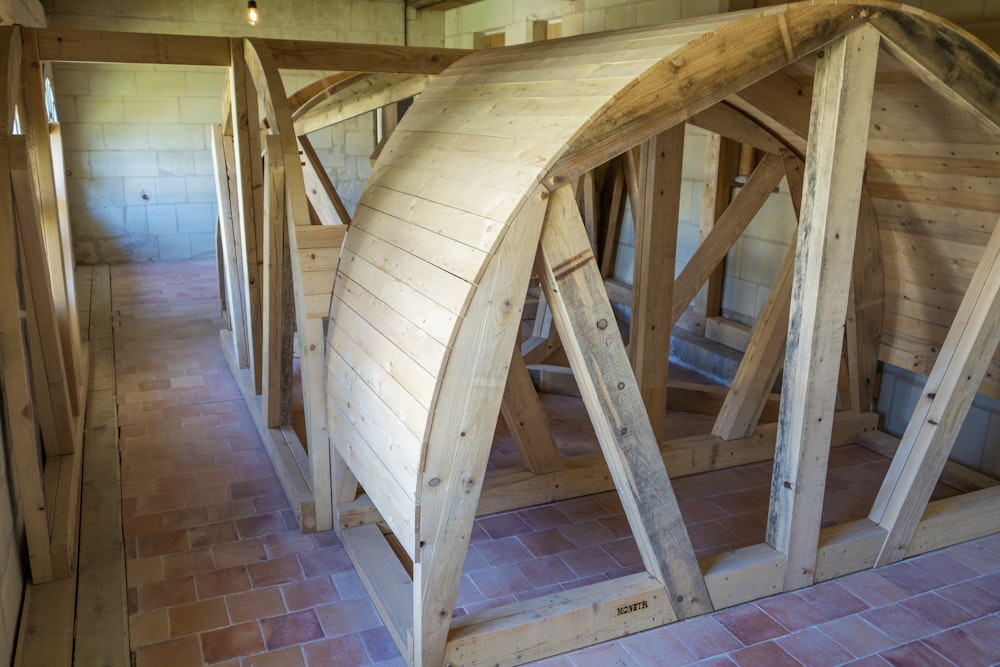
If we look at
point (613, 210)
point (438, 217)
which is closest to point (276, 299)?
point (438, 217)

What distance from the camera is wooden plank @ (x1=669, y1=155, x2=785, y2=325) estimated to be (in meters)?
4.13

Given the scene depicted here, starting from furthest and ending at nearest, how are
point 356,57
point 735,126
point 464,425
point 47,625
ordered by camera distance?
point 356,57 → point 735,126 → point 47,625 → point 464,425

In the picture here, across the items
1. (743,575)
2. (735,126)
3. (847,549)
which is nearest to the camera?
(743,575)

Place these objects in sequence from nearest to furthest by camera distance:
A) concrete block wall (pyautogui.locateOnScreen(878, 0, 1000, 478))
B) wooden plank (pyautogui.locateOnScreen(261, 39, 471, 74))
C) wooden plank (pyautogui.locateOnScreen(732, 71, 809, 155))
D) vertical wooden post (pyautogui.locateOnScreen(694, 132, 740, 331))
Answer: wooden plank (pyautogui.locateOnScreen(732, 71, 809, 155))
concrete block wall (pyautogui.locateOnScreen(878, 0, 1000, 478))
wooden plank (pyautogui.locateOnScreen(261, 39, 471, 74))
vertical wooden post (pyautogui.locateOnScreen(694, 132, 740, 331))

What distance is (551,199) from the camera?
2.28 m

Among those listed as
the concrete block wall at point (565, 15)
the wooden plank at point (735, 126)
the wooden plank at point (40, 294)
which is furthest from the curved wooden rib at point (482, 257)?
the concrete block wall at point (565, 15)

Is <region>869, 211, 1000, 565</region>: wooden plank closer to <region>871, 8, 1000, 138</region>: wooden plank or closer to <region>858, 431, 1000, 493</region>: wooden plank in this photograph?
<region>871, 8, 1000, 138</region>: wooden plank

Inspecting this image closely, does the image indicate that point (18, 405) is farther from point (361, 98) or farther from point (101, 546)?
point (361, 98)

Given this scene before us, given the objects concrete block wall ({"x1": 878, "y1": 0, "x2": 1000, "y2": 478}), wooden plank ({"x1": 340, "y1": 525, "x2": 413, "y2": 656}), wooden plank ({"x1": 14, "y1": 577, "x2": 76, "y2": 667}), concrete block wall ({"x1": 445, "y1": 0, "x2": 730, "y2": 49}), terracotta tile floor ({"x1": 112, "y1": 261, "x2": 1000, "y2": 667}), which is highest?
concrete block wall ({"x1": 445, "y1": 0, "x2": 730, "y2": 49})

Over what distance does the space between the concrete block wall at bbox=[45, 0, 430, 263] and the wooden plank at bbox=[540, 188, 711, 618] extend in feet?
27.3

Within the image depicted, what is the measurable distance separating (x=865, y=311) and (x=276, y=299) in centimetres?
291

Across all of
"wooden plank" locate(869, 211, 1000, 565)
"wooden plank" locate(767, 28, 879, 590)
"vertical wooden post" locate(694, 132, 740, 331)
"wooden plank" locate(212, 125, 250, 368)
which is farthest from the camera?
"vertical wooden post" locate(694, 132, 740, 331)

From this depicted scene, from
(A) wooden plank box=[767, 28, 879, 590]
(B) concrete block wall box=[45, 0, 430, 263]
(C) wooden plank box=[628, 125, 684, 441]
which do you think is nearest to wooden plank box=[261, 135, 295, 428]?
(C) wooden plank box=[628, 125, 684, 441]

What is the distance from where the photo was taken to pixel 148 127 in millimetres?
9500
